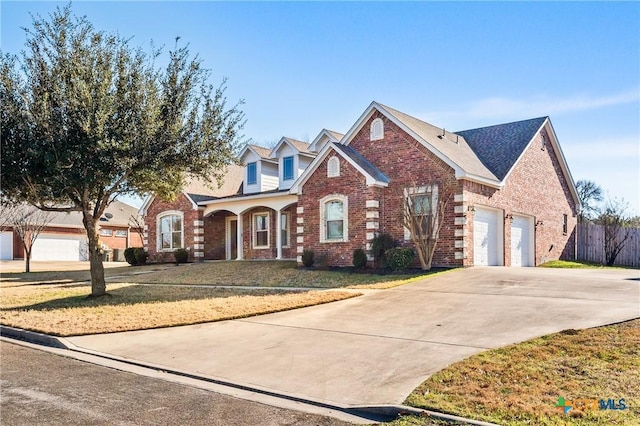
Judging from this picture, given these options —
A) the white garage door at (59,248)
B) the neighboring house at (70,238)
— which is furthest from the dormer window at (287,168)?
the white garage door at (59,248)

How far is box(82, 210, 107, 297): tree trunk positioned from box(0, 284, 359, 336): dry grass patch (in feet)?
1.17

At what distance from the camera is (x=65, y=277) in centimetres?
2344

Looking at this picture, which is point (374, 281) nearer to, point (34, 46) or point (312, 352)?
point (312, 352)

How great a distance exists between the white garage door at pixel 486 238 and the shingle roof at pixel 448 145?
144 centimetres

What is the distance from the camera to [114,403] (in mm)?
5988

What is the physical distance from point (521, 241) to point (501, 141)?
4449 mm

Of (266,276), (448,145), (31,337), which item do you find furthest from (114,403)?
(448,145)

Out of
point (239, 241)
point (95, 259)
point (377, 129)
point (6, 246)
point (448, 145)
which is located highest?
point (377, 129)

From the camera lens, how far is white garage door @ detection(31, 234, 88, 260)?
40.6 m

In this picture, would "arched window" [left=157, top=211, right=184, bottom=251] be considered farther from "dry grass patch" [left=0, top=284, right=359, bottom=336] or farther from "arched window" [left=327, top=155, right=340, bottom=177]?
"dry grass patch" [left=0, top=284, right=359, bottom=336]

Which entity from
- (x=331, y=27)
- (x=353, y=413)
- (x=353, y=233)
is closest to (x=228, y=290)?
(x=353, y=233)

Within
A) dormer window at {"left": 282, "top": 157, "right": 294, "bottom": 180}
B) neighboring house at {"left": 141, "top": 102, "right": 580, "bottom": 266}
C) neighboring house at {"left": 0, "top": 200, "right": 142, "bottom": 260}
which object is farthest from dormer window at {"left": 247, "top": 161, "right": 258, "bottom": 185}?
neighboring house at {"left": 0, "top": 200, "right": 142, "bottom": 260}

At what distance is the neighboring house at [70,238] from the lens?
40.2m

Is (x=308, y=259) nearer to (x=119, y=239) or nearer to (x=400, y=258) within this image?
(x=400, y=258)
